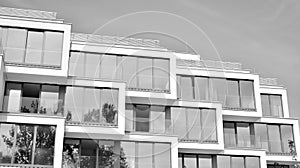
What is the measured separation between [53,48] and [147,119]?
799cm

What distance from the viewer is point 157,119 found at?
95.2ft

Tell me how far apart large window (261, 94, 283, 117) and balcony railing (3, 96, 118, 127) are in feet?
51.0

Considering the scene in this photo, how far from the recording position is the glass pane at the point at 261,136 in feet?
108

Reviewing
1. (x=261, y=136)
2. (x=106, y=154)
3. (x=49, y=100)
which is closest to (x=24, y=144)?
(x=49, y=100)

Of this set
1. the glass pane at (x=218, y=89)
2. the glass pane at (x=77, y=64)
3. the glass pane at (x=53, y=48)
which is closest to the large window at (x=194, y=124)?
the glass pane at (x=218, y=89)

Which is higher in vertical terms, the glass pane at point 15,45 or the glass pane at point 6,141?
the glass pane at point 15,45

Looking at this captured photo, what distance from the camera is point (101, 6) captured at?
25.8 m

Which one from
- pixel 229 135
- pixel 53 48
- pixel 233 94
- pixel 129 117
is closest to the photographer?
pixel 53 48

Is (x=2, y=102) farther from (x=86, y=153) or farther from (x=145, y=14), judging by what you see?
(x=145, y=14)

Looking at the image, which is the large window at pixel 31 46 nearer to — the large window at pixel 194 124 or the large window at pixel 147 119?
the large window at pixel 147 119

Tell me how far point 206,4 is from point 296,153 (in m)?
15.4

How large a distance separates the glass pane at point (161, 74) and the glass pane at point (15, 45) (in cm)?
916

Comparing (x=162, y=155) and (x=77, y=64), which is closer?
(x=162, y=155)

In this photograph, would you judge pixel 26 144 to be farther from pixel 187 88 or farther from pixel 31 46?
pixel 187 88
